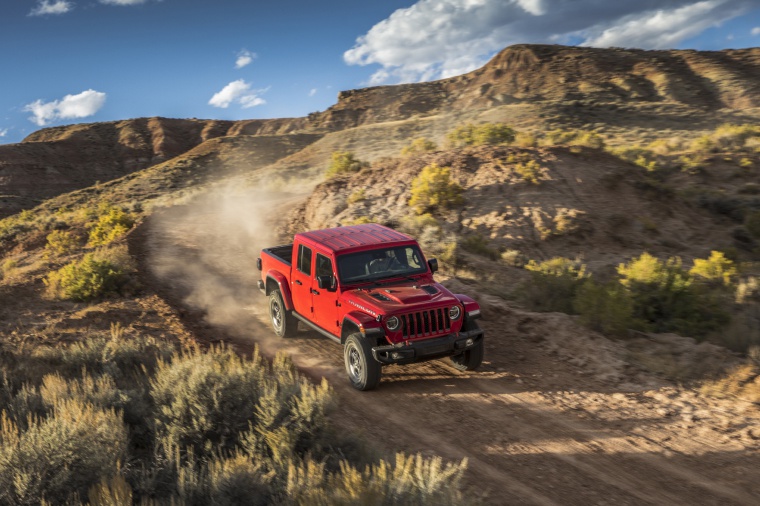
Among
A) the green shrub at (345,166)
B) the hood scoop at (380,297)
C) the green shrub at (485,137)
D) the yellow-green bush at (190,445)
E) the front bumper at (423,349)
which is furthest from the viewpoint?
the green shrub at (485,137)

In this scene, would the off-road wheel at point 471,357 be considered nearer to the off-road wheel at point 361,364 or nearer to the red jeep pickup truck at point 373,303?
the red jeep pickup truck at point 373,303

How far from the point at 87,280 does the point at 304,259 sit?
6.86 meters

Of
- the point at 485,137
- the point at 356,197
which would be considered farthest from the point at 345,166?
the point at 485,137

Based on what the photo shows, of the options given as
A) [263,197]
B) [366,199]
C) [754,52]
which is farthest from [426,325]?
[754,52]

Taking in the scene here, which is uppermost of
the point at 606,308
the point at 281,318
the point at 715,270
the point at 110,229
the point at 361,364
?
the point at 110,229

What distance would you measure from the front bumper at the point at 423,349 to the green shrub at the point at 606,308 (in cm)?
292

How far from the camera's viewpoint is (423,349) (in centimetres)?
778

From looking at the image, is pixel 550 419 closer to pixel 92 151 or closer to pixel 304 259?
pixel 304 259

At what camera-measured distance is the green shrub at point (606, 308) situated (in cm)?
959

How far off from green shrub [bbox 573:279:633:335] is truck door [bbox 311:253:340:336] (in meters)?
4.31

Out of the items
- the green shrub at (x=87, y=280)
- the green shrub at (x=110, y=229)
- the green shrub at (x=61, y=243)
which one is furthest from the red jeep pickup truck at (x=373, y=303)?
the green shrub at (x=61, y=243)

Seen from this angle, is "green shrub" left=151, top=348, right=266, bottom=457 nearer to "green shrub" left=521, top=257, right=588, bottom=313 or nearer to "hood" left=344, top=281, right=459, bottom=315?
"hood" left=344, top=281, right=459, bottom=315

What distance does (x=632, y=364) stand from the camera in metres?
8.57

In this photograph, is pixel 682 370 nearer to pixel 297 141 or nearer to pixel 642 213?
pixel 642 213
